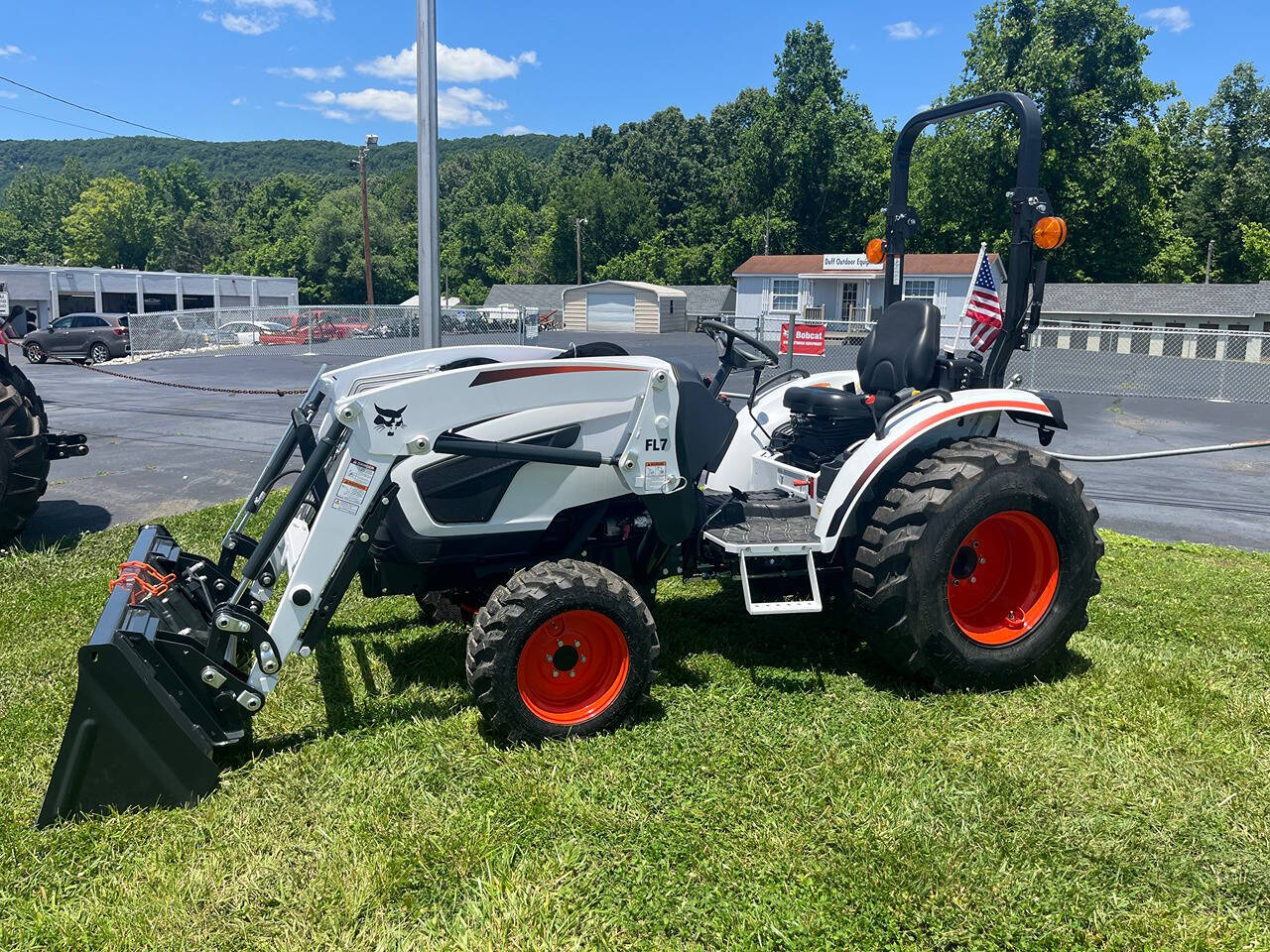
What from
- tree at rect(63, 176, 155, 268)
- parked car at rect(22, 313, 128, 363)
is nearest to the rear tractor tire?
parked car at rect(22, 313, 128, 363)

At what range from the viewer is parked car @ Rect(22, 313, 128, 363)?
26.0m

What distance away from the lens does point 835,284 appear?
51.2 metres

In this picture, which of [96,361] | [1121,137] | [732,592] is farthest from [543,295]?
[732,592]

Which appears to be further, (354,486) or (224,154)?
(224,154)

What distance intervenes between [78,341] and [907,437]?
28.3 m

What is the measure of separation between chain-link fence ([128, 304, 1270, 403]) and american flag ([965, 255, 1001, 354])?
8262 millimetres

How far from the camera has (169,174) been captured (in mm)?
107500

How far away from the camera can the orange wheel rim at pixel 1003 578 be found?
14.4 ft

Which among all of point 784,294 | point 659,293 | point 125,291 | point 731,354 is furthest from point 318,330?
point 125,291

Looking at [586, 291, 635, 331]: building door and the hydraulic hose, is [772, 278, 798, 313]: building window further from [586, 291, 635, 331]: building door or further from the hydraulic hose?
the hydraulic hose

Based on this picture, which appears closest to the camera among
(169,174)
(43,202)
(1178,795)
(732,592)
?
(1178,795)

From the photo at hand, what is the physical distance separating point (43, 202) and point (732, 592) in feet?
385

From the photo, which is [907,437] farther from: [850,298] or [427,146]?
[850,298]

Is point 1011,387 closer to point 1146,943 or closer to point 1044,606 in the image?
point 1044,606
